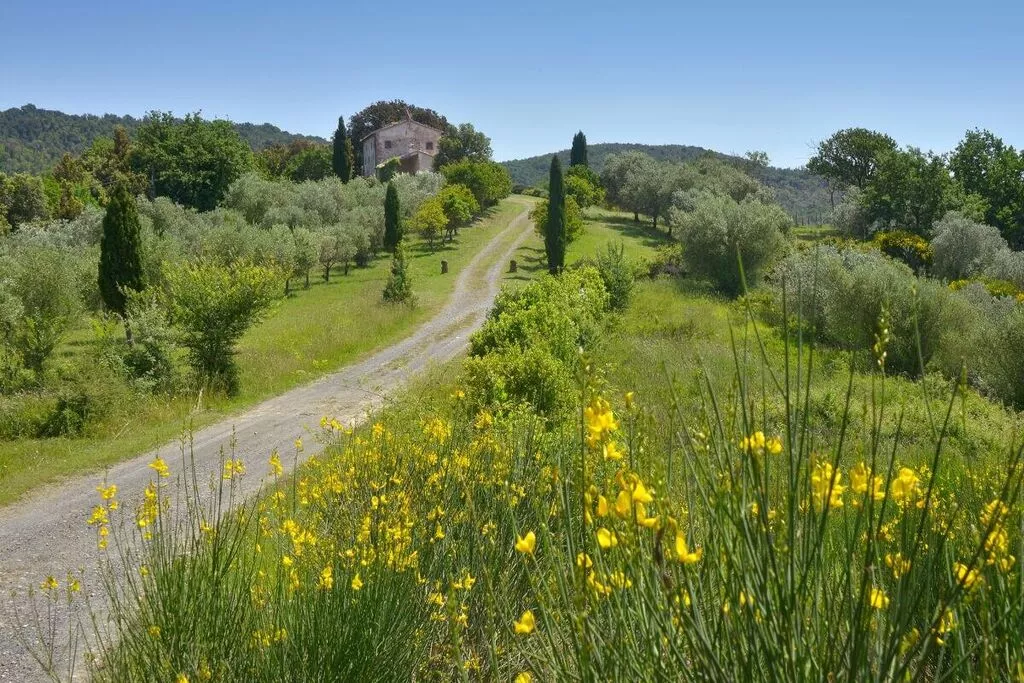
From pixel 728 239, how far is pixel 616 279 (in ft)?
28.9

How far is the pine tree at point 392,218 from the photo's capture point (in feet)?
126

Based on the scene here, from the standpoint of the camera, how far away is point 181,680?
2473 millimetres

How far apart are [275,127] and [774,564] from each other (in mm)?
215649

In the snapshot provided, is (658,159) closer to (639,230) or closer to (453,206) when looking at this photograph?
(639,230)

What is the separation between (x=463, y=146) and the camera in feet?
228

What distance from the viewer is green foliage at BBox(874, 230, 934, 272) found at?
3612cm

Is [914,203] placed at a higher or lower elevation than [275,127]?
lower

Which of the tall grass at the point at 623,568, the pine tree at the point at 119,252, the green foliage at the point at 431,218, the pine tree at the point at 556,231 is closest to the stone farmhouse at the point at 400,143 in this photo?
the green foliage at the point at 431,218

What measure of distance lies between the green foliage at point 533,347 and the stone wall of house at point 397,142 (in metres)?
56.5

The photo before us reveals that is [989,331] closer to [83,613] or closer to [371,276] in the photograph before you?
[83,613]

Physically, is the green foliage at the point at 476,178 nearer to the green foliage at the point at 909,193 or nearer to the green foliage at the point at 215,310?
the green foliage at the point at 909,193

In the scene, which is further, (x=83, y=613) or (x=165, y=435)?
(x=165, y=435)

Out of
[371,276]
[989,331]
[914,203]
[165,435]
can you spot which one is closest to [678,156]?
[914,203]

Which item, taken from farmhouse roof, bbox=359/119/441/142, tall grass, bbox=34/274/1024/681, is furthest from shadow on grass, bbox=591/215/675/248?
tall grass, bbox=34/274/1024/681
